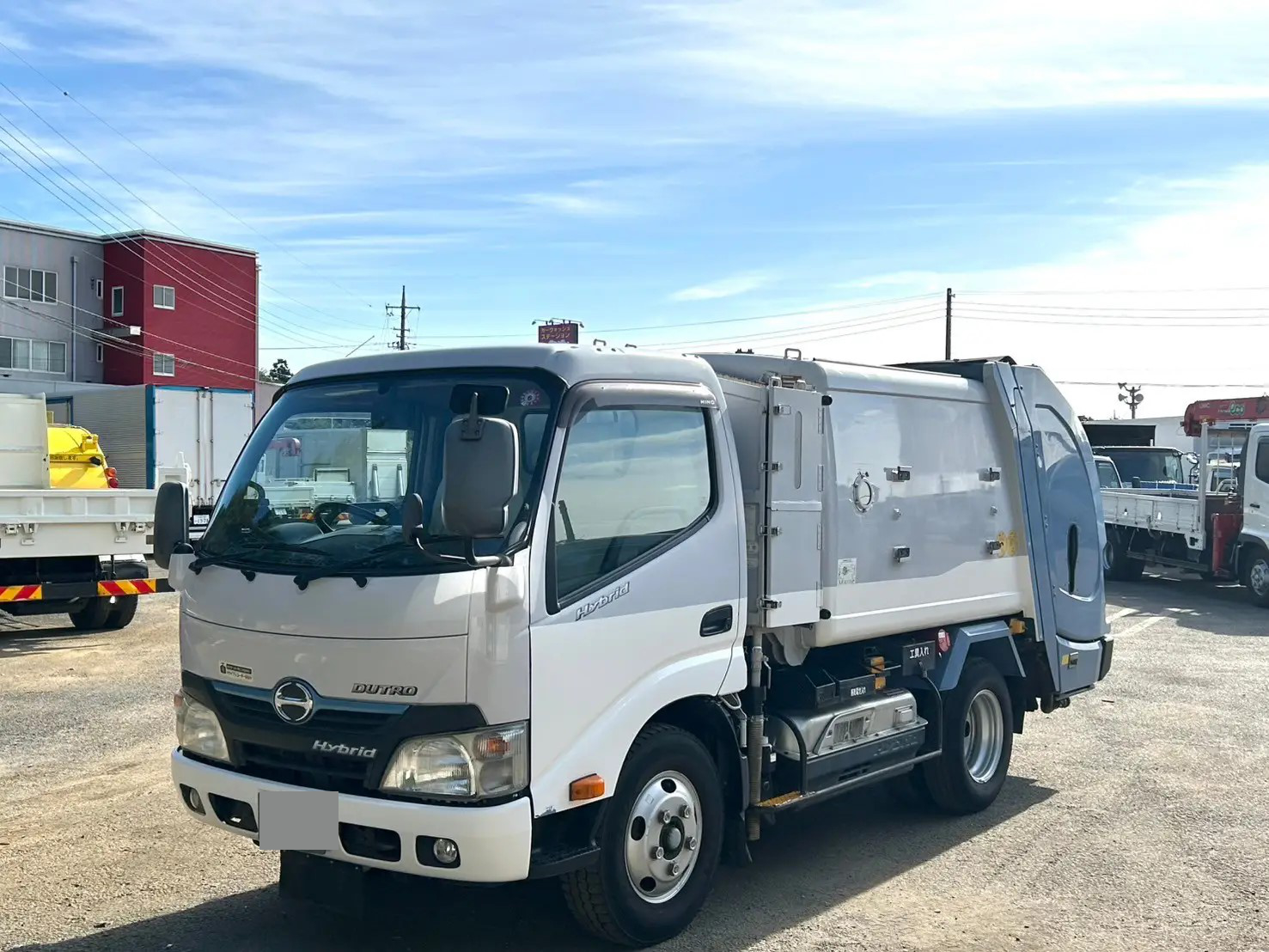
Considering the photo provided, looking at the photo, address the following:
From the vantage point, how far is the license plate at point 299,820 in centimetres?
443

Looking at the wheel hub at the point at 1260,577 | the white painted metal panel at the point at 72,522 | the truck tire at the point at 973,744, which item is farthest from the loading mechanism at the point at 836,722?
the wheel hub at the point at 1260,577

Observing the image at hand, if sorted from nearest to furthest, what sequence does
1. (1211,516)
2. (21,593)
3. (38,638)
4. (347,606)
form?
(347,606)
(21,593)
(38,638)
(1211,516)

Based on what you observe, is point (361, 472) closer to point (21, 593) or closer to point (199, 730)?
point (199, 730)

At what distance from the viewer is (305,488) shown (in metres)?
4.93

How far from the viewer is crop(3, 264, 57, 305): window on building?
1870 inches

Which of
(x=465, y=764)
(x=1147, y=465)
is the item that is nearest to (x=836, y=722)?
(x=465, y=764)

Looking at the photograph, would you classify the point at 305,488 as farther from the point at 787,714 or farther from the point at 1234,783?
the point at 1234,783

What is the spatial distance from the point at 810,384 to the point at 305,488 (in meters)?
2.46

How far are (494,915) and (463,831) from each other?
1311mm

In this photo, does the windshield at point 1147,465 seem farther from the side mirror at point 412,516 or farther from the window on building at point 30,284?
the window on building at point 30,284

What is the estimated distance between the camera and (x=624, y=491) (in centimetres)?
492

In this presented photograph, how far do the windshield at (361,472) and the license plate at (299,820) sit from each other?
0.83 m

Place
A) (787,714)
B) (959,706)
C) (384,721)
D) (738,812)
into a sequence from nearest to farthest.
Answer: (384,721)
(738,812)
(787,714)
(959,706)

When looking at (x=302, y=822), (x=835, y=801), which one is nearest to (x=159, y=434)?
(x=835, y=801)
